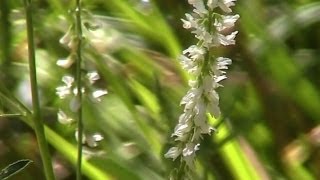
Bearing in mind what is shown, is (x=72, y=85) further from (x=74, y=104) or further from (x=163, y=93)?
(x=163, y=93)

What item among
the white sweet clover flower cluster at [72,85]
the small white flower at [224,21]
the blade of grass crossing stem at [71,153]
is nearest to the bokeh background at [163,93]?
the blade of grass crossing stem at [71,153]

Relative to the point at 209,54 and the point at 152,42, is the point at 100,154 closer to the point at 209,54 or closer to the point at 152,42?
the point at 152,42

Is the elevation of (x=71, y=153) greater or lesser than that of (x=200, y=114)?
lesser

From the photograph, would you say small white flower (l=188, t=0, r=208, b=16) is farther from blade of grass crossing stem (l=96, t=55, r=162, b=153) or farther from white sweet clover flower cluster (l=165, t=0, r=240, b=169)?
blade of grass crossing stem (l=96, t=55, r=162, b=153)

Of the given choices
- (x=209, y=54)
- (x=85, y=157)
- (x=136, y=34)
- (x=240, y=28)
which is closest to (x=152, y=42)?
(x=136, y=34)

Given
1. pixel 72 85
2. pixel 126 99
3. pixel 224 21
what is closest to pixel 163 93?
pixel 126 99

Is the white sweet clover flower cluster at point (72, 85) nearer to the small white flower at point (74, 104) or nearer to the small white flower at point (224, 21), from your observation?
the small white flower at point (74, 104)
